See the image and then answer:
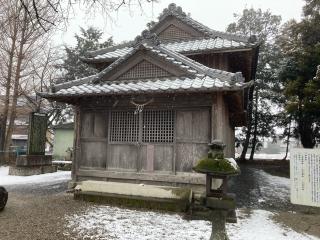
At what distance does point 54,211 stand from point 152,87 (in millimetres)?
5101

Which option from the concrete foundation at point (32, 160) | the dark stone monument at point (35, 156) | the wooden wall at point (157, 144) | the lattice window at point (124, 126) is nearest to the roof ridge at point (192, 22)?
the wooden wall at point (157, 144)

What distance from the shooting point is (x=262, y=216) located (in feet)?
31.2

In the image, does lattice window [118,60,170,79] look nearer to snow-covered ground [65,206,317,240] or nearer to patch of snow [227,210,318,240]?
snow-covered ground [65,206,317,240]

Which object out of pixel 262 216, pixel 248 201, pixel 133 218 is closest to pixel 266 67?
pixel 248 201

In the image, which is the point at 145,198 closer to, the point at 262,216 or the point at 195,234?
the point at 195,234

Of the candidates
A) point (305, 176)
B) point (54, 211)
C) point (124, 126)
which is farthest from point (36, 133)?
point (305, 176)

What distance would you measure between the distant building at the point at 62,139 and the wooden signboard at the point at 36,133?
10.9 m

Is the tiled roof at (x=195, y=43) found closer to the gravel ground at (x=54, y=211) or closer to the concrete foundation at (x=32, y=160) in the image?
the gravel ground at (x=54, y=211)

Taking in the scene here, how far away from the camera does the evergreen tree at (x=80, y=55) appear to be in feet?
126

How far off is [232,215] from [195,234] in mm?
2203

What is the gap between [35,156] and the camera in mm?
18812

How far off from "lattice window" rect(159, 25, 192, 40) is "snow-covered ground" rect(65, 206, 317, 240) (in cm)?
1001

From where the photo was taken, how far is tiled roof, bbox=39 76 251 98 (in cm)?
948

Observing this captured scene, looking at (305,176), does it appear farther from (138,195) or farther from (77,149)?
(77,149)
